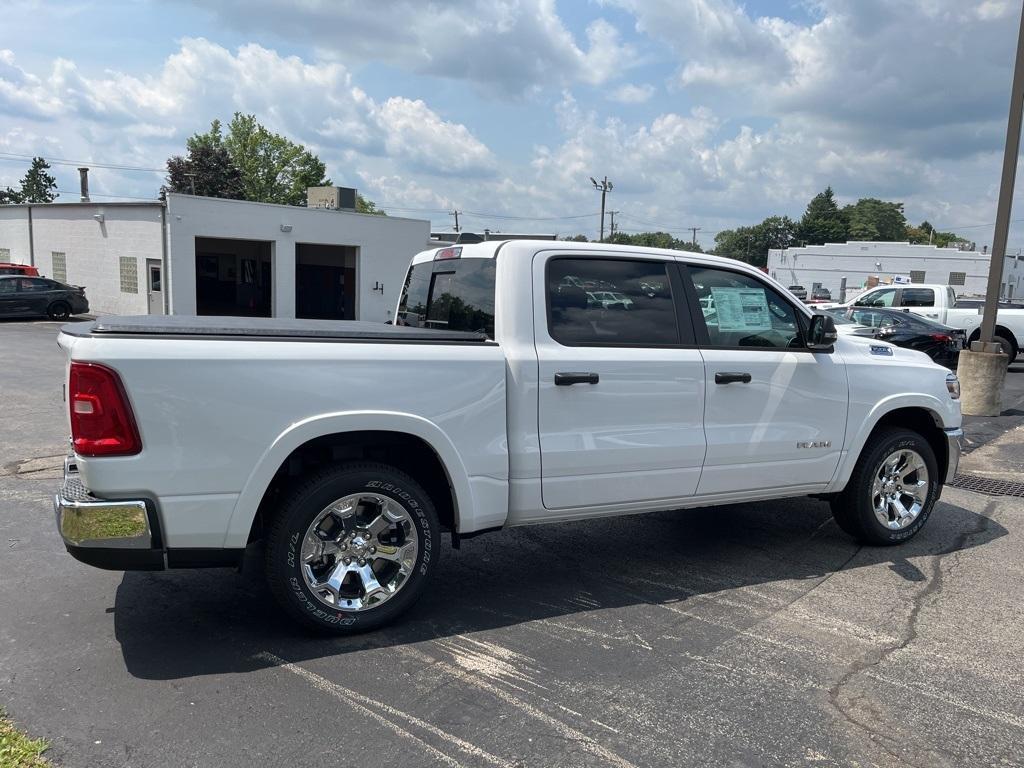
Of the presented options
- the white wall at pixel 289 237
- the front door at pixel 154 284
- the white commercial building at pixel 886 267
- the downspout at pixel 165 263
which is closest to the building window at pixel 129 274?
the front door at pixel 154 284

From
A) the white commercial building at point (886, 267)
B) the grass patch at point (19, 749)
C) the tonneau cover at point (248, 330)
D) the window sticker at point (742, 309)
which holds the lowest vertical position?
the grass patch at point (19, 749)

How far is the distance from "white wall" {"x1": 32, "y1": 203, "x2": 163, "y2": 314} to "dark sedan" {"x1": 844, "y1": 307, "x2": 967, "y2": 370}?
21.8 m

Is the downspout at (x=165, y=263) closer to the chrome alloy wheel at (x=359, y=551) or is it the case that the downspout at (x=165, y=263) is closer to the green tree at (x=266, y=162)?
the chrome alloy wheel at (x=359, y=551)

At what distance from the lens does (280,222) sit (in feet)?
91.4

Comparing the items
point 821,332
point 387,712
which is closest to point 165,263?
point 821,332

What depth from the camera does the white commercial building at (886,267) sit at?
62844mm

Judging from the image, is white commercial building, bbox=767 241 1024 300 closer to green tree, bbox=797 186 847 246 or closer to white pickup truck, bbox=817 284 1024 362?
white pickup truck, bbox=817 284 1024 362

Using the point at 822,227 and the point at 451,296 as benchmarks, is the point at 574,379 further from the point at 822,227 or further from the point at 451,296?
the point at 822,227

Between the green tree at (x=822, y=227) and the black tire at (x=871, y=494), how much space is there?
139779 millimetres

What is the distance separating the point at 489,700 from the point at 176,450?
5.60ft

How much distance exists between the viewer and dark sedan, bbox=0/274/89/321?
84.4ft

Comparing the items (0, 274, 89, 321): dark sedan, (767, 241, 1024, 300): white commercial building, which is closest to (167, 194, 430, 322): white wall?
(0, 274, 89, 321): dark sedan

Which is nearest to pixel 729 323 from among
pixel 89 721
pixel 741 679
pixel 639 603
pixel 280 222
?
pixel 639 603

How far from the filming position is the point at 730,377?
15.6ft
